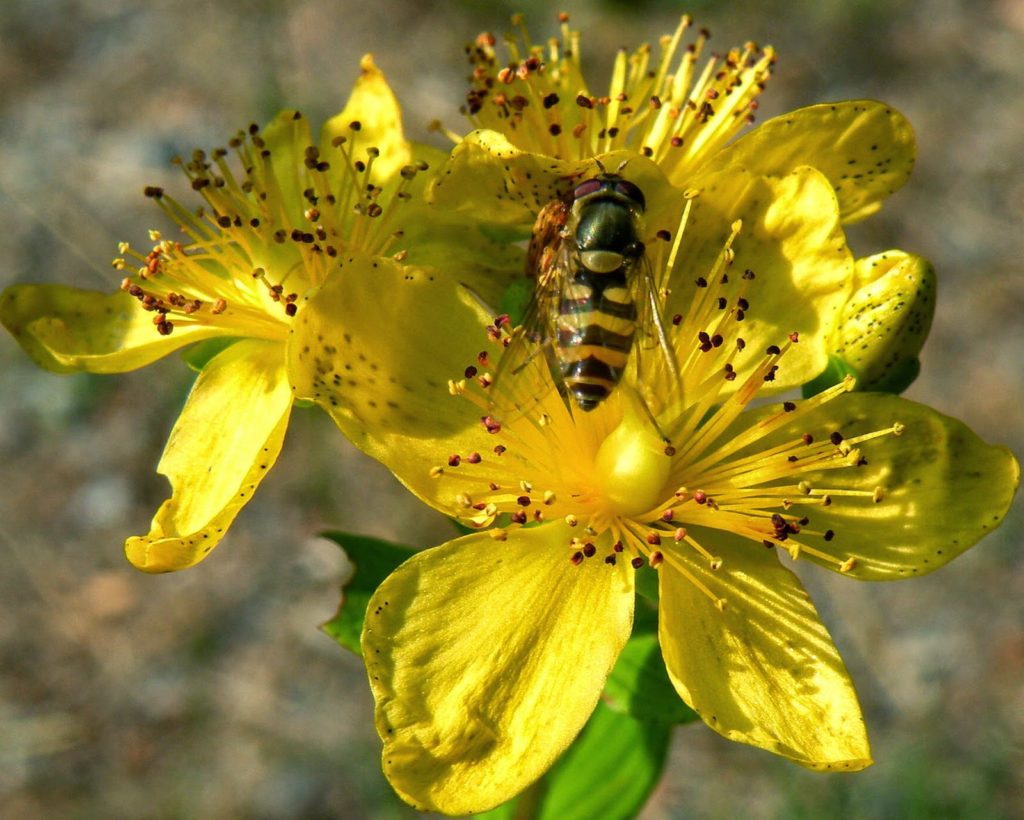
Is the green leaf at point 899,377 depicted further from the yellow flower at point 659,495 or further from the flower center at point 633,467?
the flower center at point 633,467

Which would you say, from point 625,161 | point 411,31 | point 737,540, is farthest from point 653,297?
point 411,31

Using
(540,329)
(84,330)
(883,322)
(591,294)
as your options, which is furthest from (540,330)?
(84,330)

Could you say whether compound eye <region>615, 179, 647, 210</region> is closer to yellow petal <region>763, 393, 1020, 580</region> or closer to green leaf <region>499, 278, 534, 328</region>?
green leaf <region>499, 278, 534, 328</region>

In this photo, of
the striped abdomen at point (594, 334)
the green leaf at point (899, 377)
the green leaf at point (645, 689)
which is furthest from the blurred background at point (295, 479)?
the striped abdomen at point (594, 334)

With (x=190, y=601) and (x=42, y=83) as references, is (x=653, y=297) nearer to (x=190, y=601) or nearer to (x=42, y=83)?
(x=190, y=601)

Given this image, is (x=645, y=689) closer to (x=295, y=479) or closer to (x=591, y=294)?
(x=591, y=294)

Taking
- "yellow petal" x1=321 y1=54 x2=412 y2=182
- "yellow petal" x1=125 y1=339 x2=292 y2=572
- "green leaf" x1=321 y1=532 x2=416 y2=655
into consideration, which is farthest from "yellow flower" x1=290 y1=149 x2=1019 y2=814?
"yellow petal" x1=321 y1=54 x2=412 y2=182
